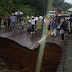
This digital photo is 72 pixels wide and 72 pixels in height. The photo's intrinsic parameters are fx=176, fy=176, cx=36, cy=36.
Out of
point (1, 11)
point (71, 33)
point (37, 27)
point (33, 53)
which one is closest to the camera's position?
point (33, 53)

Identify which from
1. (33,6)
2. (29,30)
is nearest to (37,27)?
(29,30)

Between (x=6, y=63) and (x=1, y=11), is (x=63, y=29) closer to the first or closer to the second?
(x=6, y=63)

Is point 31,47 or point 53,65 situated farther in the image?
point 31,47

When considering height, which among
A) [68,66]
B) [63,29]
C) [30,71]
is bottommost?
[30,71]

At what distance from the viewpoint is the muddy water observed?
7820 millimetres

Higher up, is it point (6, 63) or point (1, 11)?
point (1, 11)

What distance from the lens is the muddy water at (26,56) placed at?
7820 mm

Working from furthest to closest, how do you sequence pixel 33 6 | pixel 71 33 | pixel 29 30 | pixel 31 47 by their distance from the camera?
pixel 33 6, pixel 29 30, pixel 71 33, pixel 31 47

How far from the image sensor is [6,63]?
835cm

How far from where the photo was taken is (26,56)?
9125mm

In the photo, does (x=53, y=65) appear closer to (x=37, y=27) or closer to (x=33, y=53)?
(x=33, y=53)

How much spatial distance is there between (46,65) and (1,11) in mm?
20253

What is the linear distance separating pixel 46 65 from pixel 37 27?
1049 centimetres

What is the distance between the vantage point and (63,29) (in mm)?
12062
